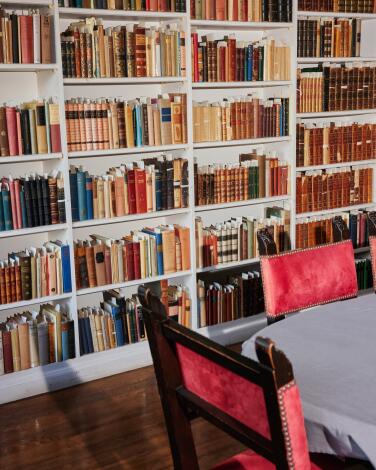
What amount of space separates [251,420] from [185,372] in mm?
268

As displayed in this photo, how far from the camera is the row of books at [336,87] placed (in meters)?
4.39

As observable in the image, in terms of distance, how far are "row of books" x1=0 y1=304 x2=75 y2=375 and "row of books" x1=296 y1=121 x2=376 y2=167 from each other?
1927 mm

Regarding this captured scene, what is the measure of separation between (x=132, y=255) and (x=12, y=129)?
1.01 meters

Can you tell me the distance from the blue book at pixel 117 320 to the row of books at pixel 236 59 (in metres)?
1.45

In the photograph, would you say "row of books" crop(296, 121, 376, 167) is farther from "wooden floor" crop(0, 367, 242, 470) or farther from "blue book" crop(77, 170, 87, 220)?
"wooden floor" crop(0, 367, 242, 470)

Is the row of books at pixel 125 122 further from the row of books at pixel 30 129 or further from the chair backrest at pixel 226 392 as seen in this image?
the chair backrest at pixel 226 392

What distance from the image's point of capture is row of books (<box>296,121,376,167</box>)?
14.6 feet

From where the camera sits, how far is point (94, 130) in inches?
145

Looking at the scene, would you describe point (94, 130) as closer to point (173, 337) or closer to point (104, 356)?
point (104, 356)

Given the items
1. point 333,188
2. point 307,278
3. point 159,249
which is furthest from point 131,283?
point 333,188

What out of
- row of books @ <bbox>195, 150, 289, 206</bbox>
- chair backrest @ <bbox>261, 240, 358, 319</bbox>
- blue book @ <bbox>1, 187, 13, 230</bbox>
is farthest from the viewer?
row of books @ <bbox>195, 150, 289, 206</bbox>

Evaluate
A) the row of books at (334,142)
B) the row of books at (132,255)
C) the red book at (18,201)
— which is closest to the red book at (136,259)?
the row of books at (132,255)

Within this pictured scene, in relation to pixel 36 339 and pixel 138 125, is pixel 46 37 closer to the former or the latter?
pixel 138 125

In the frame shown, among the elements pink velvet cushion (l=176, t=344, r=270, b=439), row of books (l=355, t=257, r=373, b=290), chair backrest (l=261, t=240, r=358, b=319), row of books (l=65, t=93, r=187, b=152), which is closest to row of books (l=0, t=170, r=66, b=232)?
row of books (l=65, t=93, r=187, b=152)
